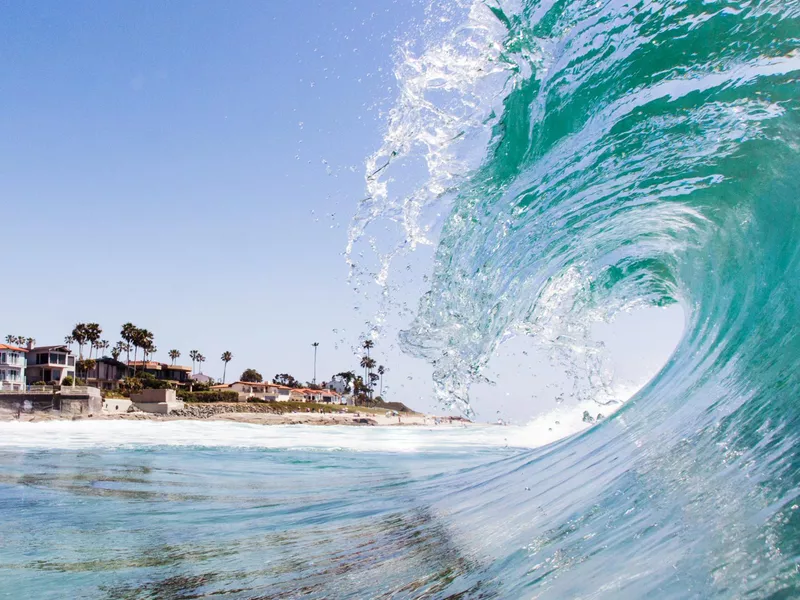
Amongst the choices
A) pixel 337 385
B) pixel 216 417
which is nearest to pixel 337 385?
pixel 337 385

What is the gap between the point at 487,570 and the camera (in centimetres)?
314

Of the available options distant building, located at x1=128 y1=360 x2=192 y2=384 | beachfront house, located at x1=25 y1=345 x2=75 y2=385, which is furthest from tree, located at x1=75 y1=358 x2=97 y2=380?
distant building, located at x1=128 y1=360 x2=192 y2=384

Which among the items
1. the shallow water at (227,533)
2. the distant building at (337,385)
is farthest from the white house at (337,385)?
the shallow water at (227,533)

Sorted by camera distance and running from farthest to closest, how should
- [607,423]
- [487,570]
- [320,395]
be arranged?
[320,395], [607,423], [487,570]

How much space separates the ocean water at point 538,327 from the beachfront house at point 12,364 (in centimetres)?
6623

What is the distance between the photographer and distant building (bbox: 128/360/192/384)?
277 feet

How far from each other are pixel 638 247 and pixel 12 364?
240 feet

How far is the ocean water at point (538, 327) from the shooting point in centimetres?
290

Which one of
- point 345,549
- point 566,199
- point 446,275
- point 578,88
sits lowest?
point 345,549

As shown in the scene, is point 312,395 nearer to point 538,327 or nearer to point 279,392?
point 279,392

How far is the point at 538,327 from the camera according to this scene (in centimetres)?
866

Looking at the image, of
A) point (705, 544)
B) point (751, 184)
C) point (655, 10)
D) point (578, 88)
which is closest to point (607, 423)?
point (751, 184)

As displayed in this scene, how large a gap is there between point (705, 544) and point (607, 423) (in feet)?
19.4

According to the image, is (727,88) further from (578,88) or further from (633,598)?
(633,598)
